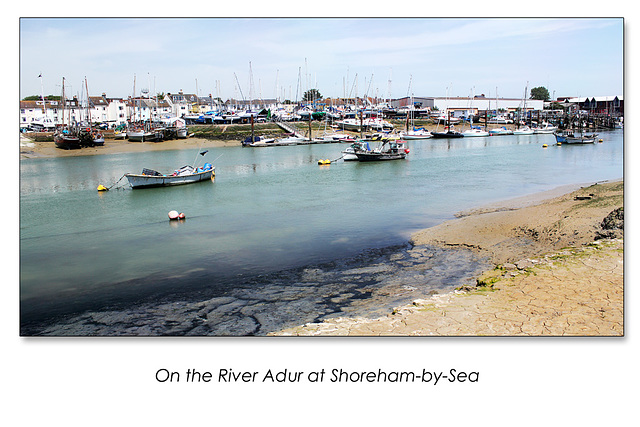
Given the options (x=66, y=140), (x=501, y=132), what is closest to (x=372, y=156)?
(x=66, y=140)

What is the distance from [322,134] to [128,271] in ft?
158

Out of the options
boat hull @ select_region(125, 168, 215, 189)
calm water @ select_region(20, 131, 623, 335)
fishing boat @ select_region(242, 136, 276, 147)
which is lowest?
calm water @ select_region(20, 131, 623, 335)

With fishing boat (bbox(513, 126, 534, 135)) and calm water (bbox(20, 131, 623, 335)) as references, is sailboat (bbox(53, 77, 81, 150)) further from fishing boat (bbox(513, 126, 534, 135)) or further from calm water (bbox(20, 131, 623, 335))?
fishing boat (bbox(513, 126, 534, 135))

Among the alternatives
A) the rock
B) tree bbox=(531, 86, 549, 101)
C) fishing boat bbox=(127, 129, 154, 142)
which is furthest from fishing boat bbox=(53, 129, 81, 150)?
the rock

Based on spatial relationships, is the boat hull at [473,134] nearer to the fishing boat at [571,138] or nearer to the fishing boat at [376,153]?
the fishing boat at [571,138]

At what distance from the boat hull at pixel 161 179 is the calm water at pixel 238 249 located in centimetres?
54

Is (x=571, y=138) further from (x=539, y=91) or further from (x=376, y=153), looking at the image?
(x=539, y=91)

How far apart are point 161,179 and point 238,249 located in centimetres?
1176

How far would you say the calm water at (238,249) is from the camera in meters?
7.57

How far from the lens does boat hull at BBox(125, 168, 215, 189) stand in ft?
69.2

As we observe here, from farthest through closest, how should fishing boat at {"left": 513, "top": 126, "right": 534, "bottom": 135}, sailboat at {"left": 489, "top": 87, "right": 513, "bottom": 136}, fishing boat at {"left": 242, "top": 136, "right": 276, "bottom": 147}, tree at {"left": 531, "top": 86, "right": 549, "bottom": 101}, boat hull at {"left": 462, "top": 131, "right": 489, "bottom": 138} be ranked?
Answer: sailboat at {"left": 489, "top": 87, "right": 513, "bottom": 136} → boat hull at {"left": 462, "top": 131, "right": 489, "bottom": 138} → fishing boat at {"left": 513, "top": 126, "right": 534, "bottom": 135} → fishing boat at {"left": 242, "top": 136, "right": 276, "bottom": 147} → tree at {"left": 531, "top": 86, "right": 549, "bottom": 101}

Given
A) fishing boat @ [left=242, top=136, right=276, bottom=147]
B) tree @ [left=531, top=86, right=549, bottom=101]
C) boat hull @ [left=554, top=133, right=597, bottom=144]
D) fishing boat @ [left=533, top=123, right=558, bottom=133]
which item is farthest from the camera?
fishing boat @ [left=533, top=123, right=558, bottom=133]

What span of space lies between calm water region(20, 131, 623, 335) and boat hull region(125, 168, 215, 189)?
54 cm

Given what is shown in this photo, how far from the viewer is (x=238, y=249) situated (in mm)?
11188
